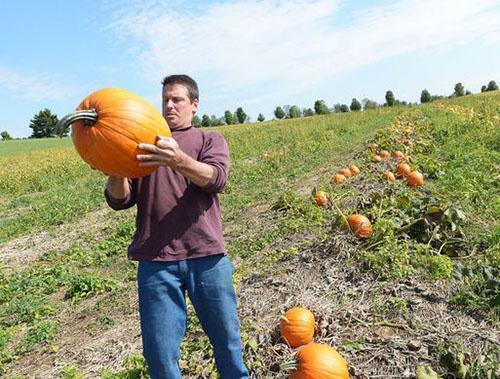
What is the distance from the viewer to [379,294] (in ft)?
12.6

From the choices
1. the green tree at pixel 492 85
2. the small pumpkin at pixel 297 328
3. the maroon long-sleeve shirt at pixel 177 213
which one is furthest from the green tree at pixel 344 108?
the maroon long-sleeve shirt at pixel 177 213

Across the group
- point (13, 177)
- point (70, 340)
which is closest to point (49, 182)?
point (13, 177)

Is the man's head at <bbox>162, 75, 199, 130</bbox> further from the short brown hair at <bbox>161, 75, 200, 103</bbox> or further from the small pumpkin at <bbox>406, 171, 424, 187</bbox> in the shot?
the small pumpkin at <bbox>406, 171, 424, 187</bbox>

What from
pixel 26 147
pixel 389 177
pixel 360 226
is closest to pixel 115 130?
pixel 360 226

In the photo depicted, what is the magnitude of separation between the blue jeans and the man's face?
819 millimetres

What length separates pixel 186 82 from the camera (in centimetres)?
268

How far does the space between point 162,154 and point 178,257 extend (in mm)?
592

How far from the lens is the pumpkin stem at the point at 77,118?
2.18 meters

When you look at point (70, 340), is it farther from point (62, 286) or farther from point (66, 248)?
point (66, 248)

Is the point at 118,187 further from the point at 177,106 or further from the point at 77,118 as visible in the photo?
the point at 177,106

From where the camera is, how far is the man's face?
2.64m

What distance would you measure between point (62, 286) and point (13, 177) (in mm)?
13391

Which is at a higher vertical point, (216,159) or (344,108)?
(344,108)

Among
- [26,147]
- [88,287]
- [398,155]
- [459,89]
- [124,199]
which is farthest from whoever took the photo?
[459,89]
